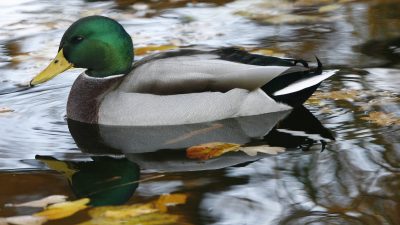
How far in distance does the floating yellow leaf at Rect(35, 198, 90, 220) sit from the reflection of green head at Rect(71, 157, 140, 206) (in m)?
0.06

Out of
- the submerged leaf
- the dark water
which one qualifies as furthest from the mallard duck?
the submerged leaf

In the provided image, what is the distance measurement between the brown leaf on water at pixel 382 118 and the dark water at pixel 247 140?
21 millimetres

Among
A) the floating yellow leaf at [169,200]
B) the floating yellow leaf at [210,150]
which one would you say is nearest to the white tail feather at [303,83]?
the floating yellow leaf at [210,150]

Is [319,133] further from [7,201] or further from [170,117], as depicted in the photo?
[7,201]

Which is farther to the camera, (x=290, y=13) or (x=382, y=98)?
(x=290, y=13)

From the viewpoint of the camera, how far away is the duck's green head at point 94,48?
21.1ft

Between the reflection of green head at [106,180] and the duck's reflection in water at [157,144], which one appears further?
the duck's reflection in water at [157,144]

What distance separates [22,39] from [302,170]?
4.57 metres

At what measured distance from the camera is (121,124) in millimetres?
6297

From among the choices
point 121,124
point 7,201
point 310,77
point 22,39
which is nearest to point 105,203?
point 7,201

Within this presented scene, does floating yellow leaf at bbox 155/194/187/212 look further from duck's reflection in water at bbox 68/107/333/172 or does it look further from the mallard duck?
the mallard duck

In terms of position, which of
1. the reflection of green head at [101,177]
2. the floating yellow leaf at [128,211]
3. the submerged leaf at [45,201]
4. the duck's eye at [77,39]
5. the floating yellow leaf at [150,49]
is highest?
the duck's eye at [77,39]

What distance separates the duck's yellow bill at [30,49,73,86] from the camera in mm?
6434

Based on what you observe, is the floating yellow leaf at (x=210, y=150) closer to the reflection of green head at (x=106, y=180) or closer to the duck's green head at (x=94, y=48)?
the reflection of green head at (x=106, y=180)
